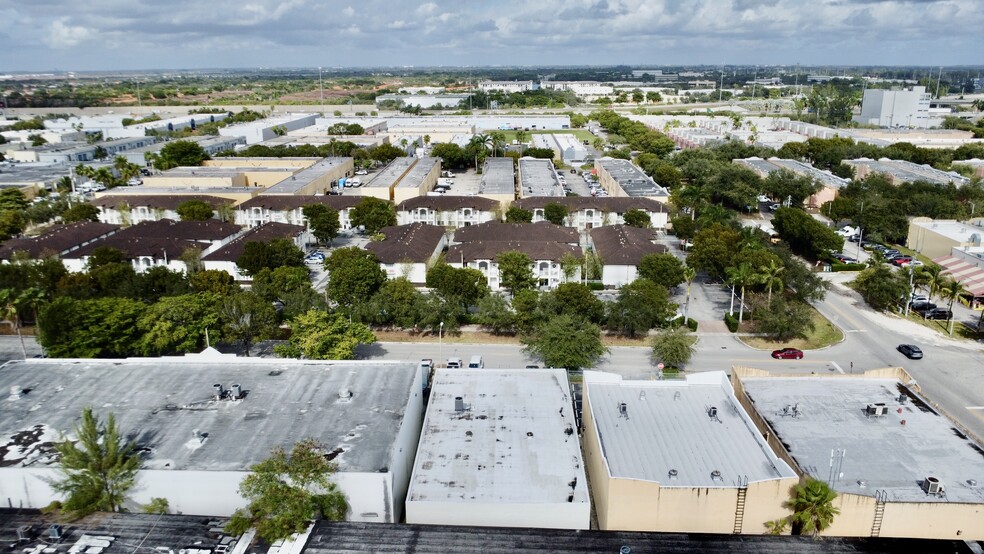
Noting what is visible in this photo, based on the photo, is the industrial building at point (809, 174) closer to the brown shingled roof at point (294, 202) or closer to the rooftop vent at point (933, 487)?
the brown shingled roof at point (294, 202)

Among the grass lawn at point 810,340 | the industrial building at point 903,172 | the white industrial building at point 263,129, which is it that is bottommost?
the grass lawn at point 810,340

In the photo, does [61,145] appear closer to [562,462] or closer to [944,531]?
[562,462]

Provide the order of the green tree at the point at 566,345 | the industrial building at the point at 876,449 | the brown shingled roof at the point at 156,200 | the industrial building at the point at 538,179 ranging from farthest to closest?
the industrial building at the point at 538,179 → the brown shingled roof at the point at 156,200 → the green tree at the point at 566,345 → the industrial building at the point at 876,449

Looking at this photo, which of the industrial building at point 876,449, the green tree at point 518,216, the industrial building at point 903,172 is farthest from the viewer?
the industrial building at point 903,172

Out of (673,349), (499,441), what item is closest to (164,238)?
(499,441)

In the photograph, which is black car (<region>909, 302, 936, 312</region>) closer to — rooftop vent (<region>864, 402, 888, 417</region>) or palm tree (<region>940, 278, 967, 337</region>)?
palm tree (<region>940, 278, 967, 337</region>)

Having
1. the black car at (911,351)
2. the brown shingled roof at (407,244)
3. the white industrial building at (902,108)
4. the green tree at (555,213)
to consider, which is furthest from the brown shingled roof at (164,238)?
the white industrial building at (902,108)

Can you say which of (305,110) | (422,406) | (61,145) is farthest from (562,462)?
(305,110)
